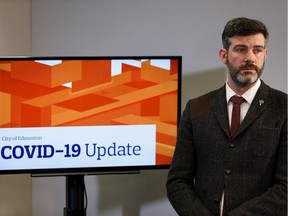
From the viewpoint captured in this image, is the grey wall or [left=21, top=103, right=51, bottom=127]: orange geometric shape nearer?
[left=21, top=103, right=51, bottom=127]: orange geometric shape

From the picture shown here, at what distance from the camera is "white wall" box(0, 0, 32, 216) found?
291cm

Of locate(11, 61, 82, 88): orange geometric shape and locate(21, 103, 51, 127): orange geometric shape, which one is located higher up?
locate(11, 61, 82, 88): orange geometric shape

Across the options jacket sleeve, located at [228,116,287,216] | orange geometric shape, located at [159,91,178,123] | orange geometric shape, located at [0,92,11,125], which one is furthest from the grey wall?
jacket sleeve, located at [228,116,287,216]

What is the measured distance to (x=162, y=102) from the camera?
2.70 metres

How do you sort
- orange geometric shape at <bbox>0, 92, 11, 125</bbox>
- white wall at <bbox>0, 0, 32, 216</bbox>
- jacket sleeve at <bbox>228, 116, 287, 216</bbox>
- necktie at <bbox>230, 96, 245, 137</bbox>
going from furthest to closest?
white wall at <bbox>0, 0, 32, 216</bbox>
orange geometric shape at <bbox>0, 92, 11, 125</bbox>
necktie at <bbox>230, 96, 245, 137</bbox>
jacket sleeve at <bbox>228, 116, 287, 216</bbox>

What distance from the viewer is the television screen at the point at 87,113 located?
2617mm

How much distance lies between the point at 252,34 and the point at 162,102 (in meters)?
0.92

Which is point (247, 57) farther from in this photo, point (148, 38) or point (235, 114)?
point (148, 38)

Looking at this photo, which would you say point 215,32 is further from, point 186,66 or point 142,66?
point 142,66

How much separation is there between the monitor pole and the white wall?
53cm

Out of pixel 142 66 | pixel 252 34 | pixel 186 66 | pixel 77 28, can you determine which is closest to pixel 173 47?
pixel 186 66

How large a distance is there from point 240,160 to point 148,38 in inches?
52.6

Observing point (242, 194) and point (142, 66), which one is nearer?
point (242, 194)

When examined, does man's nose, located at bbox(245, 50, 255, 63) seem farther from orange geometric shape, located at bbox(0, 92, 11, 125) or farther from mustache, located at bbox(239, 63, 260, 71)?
orange geometric shape, located at bbox(0, 92, 11, 125)
